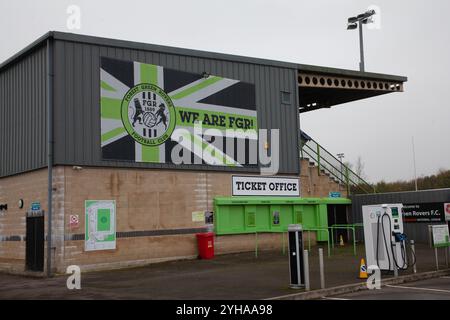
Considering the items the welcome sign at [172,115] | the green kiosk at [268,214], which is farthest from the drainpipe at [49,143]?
the green kiosk at [268,214]

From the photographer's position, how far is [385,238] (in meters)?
15.6

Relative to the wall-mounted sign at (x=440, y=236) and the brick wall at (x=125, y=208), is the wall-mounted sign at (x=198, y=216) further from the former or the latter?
the wall-mounted sign at (x=440, y=236)

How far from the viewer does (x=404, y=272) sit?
15969 mm

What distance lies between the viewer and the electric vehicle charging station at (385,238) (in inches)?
612

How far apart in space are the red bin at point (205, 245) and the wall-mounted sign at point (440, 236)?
9265mm

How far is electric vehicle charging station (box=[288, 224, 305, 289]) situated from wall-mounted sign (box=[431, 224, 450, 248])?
19.3ft

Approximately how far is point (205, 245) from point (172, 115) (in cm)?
548

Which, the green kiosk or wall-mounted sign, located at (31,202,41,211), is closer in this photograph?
wall-mounted sign, located at (31,202,41,211)

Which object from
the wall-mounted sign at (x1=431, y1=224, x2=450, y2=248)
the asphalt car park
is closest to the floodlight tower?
the wall-mounted sign at (x1=431, y1=224, x2=450, y2=248)

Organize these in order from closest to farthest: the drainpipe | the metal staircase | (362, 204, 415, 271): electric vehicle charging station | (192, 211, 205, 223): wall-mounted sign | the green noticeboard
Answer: (362, 204, 415, 271): electric vehicle charging station
the drainpipe
(192, 211, 205, 223): wall-mounted sign
the green noticeboard
the metal staircase

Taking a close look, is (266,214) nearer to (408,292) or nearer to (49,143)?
(49,143)

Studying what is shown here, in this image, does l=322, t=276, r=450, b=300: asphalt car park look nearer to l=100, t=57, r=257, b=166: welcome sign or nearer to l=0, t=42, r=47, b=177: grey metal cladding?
l=100, t=57, r=257, b=166: welcome sign

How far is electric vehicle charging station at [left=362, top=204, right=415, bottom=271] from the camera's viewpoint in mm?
15539
